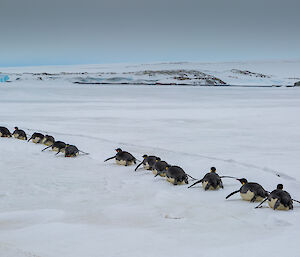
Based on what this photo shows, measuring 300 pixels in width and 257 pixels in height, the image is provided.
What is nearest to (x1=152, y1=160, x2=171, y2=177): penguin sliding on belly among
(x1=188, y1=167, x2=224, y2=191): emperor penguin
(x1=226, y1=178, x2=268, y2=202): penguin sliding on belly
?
(x1=188, y1=167, x2=224, y2=191): emperor penguin

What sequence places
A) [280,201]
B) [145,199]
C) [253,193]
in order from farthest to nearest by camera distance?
[145,199], [253,193], [280,201]

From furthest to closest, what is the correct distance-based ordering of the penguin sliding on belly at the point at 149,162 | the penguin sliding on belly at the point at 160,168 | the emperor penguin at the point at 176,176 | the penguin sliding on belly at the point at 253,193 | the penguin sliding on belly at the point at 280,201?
1. the penguin sliding on belly at the point at 149,162
2. the penguin sliding on belly at the point at 160,168
3. the emperor penguin at the point at 176,176
4. the penguin sliding on belly at the point at 253,193
5. the penguin sliding on belly at the point at 280,201

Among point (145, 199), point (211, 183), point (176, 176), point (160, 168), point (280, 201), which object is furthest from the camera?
point (160, 168)

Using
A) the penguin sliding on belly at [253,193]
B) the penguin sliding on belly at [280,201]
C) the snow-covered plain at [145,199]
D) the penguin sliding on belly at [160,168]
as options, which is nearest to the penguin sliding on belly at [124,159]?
the snow-covered plain at [145,199]

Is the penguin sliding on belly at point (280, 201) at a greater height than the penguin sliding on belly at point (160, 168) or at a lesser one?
greater

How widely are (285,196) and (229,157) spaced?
3.36 meters

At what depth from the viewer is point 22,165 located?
762cm

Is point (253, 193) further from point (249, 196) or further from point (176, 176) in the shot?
point (176, 176)

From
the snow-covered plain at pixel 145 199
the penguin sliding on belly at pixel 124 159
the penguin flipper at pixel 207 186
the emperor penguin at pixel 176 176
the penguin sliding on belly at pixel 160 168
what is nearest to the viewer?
the snow-covered plain at pixel 145 199

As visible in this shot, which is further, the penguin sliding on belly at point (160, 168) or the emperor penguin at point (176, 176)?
the penguin sliding on belly at point (160, 168)

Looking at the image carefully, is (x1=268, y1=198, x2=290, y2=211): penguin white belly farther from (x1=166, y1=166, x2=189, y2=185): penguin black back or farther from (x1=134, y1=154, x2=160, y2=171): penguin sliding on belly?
(x1=134, y1=154, x2=160, y2=171): penguin sliding on belly

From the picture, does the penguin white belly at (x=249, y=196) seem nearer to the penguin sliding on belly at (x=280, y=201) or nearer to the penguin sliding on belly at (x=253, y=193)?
the penguin sliding on belly at (x=253, y=193)

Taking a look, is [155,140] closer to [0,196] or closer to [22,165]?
[22,165]

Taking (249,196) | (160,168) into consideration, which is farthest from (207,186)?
(160,168)
